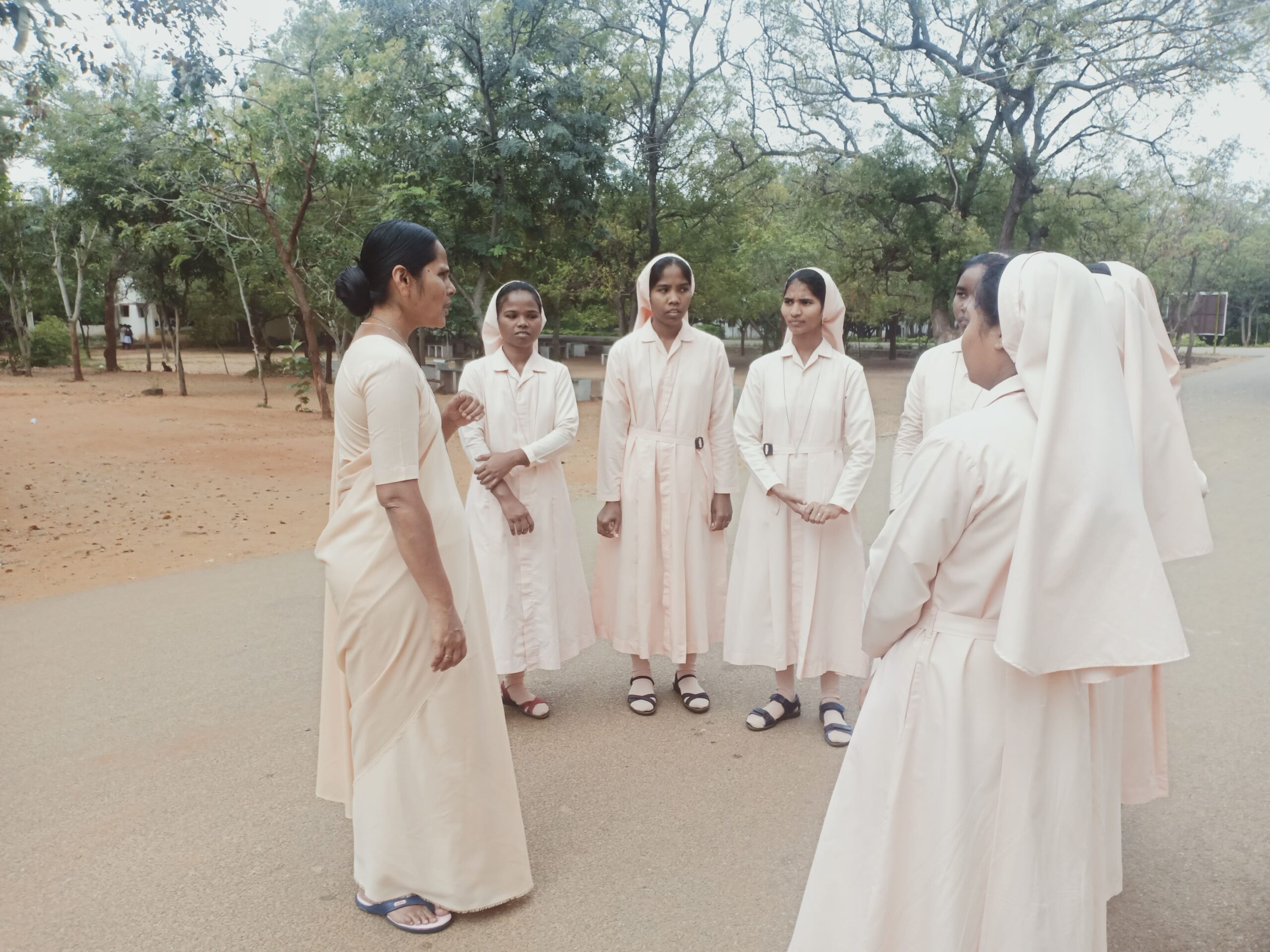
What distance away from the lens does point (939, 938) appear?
2117mm

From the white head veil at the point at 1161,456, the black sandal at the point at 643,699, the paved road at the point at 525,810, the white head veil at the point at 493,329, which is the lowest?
the paved road at the point at 525,810

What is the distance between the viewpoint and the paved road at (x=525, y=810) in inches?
110

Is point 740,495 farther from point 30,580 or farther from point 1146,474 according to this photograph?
point 1146,474

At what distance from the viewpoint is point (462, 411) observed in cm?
300

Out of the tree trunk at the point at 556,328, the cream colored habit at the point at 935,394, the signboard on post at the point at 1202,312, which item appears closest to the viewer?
the cream colored habit at the point at 935,394

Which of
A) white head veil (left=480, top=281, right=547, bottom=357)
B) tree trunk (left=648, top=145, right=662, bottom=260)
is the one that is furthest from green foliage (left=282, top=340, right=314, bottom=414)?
white head veil (left=480, top=281, right=547, bottom=357)

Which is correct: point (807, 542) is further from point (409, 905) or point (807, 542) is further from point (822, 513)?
point (409, 905)

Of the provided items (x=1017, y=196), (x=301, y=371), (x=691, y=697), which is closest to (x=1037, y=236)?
(x=1017, y=196)

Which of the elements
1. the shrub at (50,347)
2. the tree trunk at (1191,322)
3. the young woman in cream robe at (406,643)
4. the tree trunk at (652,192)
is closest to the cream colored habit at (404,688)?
the young woman in cream robe at (406,643)

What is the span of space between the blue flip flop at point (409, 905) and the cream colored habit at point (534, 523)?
4.98 feet

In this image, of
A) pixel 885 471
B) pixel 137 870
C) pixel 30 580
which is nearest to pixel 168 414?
pixel 30 580

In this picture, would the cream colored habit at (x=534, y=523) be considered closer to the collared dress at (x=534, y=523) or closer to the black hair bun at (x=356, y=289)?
the collared dress at (x=534, y=523)

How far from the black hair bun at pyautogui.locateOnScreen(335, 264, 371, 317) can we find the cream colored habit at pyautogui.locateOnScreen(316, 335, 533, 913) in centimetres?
16

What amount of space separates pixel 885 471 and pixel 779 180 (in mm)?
16074
